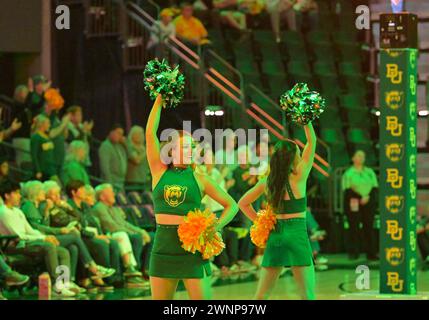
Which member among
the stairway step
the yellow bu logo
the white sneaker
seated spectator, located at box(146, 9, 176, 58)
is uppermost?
seated spectator, located at box(146, 9, 176, 58)

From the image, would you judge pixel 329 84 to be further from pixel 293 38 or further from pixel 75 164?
pixel 75 164

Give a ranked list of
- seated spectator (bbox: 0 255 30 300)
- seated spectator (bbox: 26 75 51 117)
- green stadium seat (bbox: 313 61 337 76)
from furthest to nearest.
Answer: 1. green stadium seat (bbox: 313 61 337 76)
2. seated spectator (bbox: 26 75 51 117)
3. seated spectator (bbox: 0 255 30 300)

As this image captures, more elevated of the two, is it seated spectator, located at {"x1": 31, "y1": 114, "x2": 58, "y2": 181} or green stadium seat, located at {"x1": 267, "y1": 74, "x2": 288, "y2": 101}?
green stadium seat, located at {"x1": 267, "y1": 74, "x2": 288, "y2": 101}

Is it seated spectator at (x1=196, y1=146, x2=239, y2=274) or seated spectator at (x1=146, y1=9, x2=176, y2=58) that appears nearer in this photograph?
seated spectator at (x1=196, y1=146, x2=239, y2=274)

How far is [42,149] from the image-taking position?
1449 cm

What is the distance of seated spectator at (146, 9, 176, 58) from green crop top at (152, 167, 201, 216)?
29.2ft

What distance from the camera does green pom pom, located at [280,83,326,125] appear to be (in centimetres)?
977

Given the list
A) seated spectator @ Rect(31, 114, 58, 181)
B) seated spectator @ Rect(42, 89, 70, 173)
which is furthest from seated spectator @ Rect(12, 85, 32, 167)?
seated spectator @ Rect(31, 114, 58, 181)

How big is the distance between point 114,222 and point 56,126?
1.39m

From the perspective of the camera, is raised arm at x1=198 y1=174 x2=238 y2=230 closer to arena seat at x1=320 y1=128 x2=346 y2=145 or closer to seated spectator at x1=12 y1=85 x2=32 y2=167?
seated spectator at x1=12 y1=85 x2=32 y2=167

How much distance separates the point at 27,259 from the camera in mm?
12898

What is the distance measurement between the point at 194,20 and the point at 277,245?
30.8ft

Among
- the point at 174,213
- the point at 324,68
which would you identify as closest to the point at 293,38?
the point at 324,68
